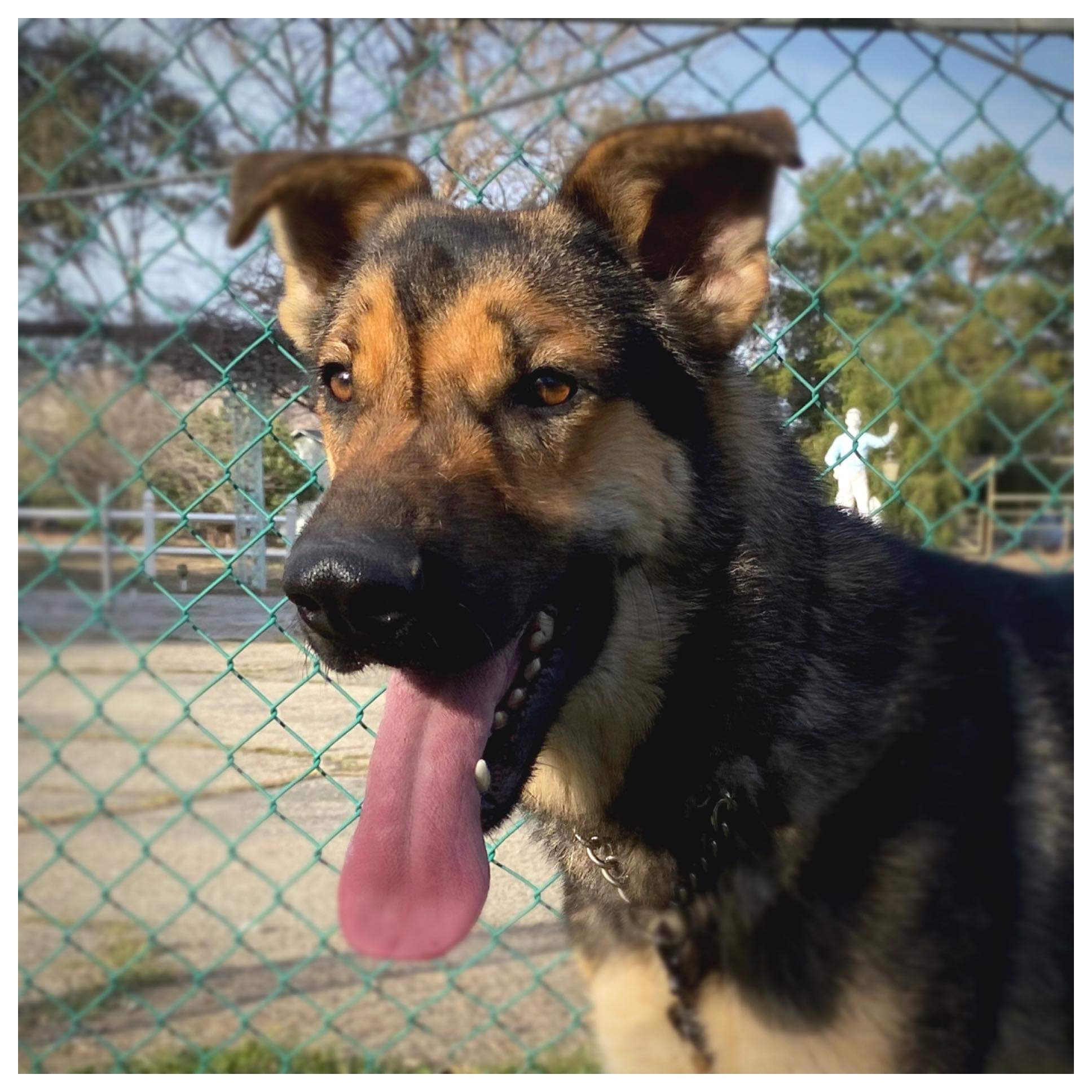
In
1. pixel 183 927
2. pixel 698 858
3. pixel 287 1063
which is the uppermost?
pixel 698 858

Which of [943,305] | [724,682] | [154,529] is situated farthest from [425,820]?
[943,305]

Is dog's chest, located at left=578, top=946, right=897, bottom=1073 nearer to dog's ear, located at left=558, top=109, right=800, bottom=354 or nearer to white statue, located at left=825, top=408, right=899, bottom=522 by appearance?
white statue, located at left=825, top=408, right=899, bottom=522

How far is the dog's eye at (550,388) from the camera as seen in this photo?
1758 mm

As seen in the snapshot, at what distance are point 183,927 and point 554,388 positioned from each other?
226 centimetres

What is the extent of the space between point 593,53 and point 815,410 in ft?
3.90

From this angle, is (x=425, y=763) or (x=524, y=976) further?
(x=524, y=976)

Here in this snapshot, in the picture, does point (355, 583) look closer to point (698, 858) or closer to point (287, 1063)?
point (698, 858)

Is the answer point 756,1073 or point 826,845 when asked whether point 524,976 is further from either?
point 826,845

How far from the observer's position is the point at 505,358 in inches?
68.6

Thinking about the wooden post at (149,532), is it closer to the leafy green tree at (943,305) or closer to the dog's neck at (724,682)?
the dog's neck at (724,682)

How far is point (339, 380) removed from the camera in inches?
75.3

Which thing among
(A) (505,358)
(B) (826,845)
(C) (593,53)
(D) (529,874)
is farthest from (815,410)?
(D) (529,874)

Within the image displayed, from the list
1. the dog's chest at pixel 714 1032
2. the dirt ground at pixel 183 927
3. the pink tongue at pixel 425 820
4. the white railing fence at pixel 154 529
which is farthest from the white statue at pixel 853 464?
the dirt ground at pixel 183 927

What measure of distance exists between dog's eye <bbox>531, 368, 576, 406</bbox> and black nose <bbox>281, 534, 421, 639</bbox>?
1.46 feet
